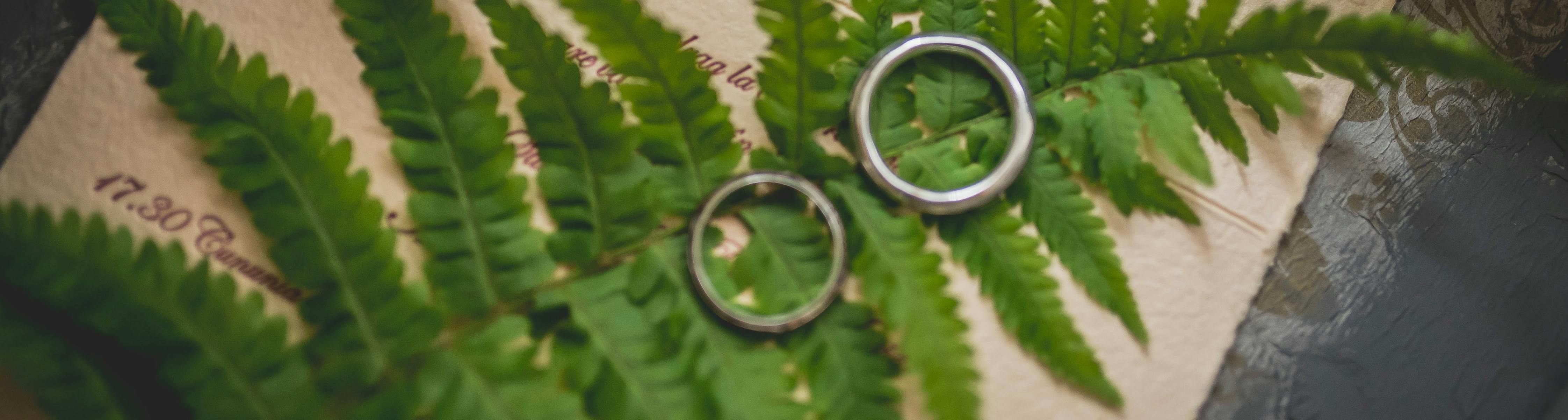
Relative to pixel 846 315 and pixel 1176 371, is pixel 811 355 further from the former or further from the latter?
pixel 1176 371

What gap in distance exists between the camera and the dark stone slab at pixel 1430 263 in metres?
0.71

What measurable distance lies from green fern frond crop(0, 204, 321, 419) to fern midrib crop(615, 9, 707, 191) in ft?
0.91

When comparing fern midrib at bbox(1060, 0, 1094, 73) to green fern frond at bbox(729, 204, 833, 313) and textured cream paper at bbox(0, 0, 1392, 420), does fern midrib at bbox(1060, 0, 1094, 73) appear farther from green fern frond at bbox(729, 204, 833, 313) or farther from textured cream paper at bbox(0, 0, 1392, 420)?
green fern frond at bbox(729, 204, 833, 313)

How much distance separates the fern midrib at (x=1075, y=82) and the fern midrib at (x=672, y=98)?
0.15 metres

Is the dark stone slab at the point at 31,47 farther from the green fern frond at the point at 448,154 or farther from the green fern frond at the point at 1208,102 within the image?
the green fern frond at the point at 1208,102

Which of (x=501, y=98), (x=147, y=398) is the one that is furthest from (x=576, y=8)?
(x=147, y=398)

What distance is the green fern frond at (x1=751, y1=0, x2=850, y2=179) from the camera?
1.90 ft

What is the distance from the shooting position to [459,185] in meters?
0.54

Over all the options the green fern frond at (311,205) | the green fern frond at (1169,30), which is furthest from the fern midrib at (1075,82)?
the green fern frond at (311,205)

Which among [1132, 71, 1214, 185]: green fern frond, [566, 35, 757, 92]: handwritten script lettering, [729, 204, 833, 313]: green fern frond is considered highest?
[566, 35, 757, 92]: handwritten script lettering

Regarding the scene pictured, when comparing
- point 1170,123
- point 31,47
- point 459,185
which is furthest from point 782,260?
point 31,47

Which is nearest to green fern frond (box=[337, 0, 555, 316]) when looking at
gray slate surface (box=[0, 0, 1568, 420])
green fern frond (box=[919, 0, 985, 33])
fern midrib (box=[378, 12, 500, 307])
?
fern midrib (box=[378, 12, 500, 307])

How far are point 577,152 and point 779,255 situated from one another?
16cm

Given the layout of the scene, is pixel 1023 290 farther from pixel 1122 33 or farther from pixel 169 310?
pixel 169 310
